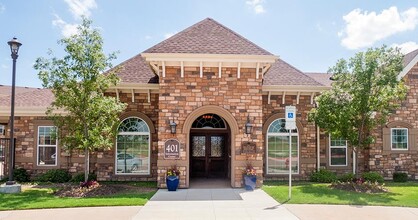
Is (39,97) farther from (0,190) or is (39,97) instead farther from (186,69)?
(186,69)

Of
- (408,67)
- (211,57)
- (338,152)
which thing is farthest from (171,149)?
(408,67)

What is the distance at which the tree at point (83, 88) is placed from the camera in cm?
1134

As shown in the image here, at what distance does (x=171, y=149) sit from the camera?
11969 mm

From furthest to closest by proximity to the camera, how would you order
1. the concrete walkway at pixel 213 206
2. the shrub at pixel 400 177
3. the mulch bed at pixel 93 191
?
1. the shrub at pixel 400 177
2. the mulch bed at pixel 93 191
3. the concrete walkway at pixel 213 206

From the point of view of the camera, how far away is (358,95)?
Answer: 11992mm

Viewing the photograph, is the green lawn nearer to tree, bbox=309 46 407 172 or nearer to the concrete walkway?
the concrete walkway

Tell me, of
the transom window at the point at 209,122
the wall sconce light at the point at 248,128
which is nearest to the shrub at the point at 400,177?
the wall sconce light at the point at 248,128

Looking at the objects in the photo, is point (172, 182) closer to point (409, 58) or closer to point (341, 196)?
point (341, 196)

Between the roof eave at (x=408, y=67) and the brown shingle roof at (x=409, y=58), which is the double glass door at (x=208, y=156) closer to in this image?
the roof eave at (x=408, y=67)

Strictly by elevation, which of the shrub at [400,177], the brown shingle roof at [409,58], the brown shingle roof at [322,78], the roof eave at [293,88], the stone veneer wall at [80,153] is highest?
the brown shingle roof at [409,58]

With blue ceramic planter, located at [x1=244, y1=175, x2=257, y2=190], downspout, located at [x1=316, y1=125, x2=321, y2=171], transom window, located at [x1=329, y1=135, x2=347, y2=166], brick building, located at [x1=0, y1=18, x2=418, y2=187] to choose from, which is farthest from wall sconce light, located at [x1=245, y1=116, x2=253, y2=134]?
transom window, located at [x1=329, y1=135, x2=347, y2=166]

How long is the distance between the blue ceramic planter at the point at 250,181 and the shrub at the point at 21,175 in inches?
403

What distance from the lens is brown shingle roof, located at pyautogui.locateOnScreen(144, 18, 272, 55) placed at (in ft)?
39.3

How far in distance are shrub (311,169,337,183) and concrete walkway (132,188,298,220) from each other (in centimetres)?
409
